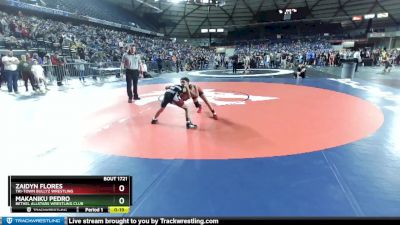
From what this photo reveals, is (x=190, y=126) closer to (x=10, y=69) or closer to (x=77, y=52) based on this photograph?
(x=10, y=69)

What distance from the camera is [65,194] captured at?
2.18 metres

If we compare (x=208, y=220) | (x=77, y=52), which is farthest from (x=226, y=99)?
(x=77, y=52)

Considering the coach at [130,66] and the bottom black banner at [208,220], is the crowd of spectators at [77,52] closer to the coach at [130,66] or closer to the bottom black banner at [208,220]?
the coach at [130,66]

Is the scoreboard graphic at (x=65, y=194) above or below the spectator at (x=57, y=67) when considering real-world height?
below

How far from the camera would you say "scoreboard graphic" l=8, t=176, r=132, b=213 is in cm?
216

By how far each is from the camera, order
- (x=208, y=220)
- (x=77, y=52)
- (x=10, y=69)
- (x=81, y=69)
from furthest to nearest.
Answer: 1. (x=77, y=52)
2. (x=81, y=69)
3. (x=10, y=69)
4. (x=208, y=220)

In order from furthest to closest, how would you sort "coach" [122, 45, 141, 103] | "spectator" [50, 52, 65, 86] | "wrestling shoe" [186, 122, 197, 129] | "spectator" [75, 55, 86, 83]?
"spectator" [75, 55, 86, 83], "spectator" [50, 52, 65, 86], "coach" [122, 45, 141, 103], "wrestling shoe" [186, 122, 197, 129]

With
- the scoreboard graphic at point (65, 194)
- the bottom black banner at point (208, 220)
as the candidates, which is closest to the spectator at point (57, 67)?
the scoreboard graphic at point (65, 194)

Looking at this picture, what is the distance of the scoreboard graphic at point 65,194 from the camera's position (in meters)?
2.16

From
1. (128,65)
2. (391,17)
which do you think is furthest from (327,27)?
(128,65)

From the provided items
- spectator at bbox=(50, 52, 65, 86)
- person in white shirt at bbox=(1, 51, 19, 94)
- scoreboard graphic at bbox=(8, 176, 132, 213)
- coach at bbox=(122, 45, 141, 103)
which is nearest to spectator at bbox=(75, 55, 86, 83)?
spectator at bbox=(50, 52, 65, 86)

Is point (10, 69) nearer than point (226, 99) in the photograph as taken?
No

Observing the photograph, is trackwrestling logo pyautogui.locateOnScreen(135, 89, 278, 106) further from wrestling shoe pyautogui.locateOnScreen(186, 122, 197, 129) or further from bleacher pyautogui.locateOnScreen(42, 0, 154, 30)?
bleacher pyautogui.locateOnScreen(42, 0, 154, 30)

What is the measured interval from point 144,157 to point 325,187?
7.59 feet
